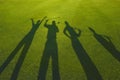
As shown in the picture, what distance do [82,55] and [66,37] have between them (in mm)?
2108

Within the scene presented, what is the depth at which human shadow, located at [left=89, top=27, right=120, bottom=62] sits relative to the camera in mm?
9938

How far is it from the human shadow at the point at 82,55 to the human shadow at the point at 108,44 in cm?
92

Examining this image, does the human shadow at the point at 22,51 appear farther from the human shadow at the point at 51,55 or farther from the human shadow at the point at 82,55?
the human shadow at the point at 82,55

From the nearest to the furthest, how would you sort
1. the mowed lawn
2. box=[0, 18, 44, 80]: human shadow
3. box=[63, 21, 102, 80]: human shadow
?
box=[63, 21, 102, 80]: human shadow < the mowed lawn < box=[0, 18, 44, 80]: human shadow

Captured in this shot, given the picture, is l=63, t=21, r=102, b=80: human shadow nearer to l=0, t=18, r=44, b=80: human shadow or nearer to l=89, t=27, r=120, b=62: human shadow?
l=89, t=27, r=120, b=62: human shadow

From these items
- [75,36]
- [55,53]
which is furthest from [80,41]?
[55,53]

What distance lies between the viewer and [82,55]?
9945 mm

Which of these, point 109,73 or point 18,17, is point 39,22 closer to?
point 18,17

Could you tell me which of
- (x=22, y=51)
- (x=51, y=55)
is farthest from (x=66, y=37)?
(x=22, y=51)

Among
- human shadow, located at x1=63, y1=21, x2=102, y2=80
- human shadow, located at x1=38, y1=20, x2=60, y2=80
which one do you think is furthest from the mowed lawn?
human shadow, located at x1=38, y1=20, x2=60, y2=80

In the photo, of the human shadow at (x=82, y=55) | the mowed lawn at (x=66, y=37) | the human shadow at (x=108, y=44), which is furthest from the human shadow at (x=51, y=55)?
the human shadow at (x=108, y=44)

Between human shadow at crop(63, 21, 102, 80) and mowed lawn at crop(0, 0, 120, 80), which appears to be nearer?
human shadow at crop(63, 21, 102, 80)

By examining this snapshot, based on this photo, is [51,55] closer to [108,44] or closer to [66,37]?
[66,37]

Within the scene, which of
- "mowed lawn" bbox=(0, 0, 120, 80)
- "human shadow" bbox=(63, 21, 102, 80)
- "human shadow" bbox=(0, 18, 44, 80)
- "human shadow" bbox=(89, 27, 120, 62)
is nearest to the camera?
"human shadow" bbox=(63, 21, 102, 80)
